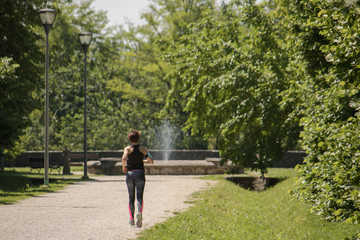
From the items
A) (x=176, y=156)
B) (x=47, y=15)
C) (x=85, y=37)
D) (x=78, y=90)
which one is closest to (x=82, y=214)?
(x=47, y=15)

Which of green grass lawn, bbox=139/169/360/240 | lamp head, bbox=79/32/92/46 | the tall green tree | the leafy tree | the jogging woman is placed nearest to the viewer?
green grass lawn, bbox=139/169/360/240

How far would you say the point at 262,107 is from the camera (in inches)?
723

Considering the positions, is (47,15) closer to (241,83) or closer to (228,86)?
(228,86)

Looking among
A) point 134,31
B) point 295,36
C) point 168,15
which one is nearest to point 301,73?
point 295,36

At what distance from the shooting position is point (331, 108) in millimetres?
9750

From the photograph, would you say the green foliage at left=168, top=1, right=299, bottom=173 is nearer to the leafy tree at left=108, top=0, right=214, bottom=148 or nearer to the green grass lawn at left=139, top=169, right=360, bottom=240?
the green grass lawn at left=139, top=169, right=360, bottom=240

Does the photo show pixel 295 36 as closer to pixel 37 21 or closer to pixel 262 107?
pixel 262 107

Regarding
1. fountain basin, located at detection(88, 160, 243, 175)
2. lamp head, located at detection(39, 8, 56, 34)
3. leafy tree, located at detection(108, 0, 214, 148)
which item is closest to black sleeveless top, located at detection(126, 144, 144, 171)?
lamp head, located at detection(39, 8, 56, 34)

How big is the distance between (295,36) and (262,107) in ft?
19.8

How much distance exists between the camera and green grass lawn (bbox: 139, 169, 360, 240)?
359 inches

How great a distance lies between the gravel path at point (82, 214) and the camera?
8.77 metres

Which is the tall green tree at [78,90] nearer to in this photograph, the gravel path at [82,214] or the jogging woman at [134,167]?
the gravel path at [82,214]

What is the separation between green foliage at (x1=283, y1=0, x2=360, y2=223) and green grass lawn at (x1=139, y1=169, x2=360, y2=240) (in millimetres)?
381

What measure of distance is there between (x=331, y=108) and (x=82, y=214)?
211 inches
